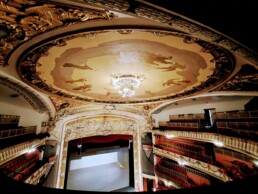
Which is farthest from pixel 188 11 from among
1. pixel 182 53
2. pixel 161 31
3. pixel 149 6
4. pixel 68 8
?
pixel 182 53

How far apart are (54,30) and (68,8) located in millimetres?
659

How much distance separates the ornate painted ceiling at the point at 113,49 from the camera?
1.95 metres

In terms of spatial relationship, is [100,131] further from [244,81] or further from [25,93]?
[244,81]

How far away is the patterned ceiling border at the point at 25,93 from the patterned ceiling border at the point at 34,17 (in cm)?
238

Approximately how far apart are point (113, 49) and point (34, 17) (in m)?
1.47

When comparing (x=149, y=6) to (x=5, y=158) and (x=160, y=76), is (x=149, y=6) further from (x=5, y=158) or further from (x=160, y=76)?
(x=5, y=158)

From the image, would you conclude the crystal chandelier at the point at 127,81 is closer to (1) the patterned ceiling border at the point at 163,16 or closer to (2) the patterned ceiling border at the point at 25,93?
(1) the patterned ceiling border at the point at 163,16

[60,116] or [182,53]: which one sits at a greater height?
[182,53]

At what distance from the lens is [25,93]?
573cm

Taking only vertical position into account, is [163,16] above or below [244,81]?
below

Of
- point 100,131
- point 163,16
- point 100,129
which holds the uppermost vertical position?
point 163,16

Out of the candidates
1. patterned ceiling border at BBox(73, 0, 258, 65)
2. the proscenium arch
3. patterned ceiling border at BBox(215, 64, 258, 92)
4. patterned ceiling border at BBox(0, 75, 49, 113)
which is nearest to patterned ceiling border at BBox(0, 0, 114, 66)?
patterned ceiling border at BBox(73, 0, 258, 65)

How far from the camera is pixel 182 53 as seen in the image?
133 inches

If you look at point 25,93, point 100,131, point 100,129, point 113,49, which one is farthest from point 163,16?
point 100,131
